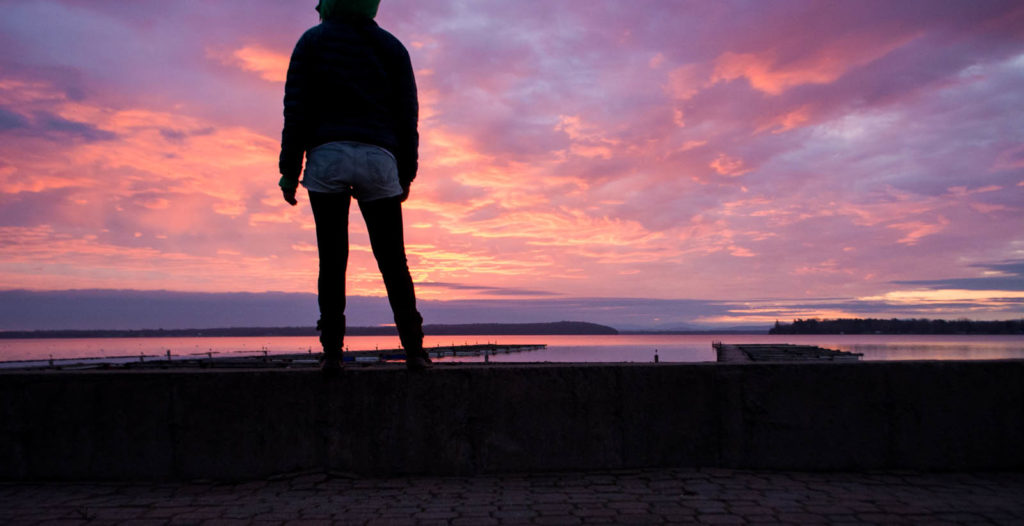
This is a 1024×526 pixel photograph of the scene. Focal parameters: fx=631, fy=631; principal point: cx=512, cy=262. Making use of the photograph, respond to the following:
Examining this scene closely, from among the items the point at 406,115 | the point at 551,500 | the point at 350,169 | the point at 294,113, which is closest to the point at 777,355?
the point at 551,500

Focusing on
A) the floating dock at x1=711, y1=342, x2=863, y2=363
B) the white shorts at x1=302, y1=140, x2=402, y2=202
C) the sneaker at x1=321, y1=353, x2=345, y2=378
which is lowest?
the floating dock at x1=711, y1=342, x2=863, y2=363

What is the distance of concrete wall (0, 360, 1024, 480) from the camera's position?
4.59m

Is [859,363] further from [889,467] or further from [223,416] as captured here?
[223,416]

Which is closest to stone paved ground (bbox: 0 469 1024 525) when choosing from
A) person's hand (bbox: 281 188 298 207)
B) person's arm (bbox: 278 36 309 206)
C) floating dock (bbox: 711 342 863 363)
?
person's hand (bbox: 281 188 298 207)

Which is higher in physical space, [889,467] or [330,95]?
[330,95]

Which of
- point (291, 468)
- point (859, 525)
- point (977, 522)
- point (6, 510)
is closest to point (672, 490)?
point (859, 525)

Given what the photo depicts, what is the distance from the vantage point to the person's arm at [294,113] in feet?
13.4

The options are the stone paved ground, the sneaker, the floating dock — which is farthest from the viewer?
the floating dock

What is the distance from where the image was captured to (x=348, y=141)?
13.6 feet

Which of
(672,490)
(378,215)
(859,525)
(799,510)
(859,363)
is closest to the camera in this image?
(859,525)

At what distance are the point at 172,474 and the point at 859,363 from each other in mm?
5134

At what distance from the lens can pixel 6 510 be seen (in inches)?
154

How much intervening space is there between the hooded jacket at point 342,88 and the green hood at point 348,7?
0.10ft

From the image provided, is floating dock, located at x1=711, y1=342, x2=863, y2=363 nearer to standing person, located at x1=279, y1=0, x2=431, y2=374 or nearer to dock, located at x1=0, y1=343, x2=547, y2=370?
dock, located at x1=0, y1=343, x2=547, y2=370
